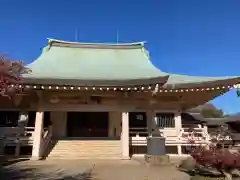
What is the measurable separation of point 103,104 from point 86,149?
2851mm

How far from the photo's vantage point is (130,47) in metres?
25.5

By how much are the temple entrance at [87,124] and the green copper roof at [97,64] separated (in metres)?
3.06

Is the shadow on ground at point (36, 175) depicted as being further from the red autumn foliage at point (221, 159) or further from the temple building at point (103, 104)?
the red autumn foliage at point (221, 159)

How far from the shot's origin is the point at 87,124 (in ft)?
61.9

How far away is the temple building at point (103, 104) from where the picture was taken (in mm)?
14492

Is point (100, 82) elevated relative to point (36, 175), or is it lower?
elevated

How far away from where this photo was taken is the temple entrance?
18703 mm

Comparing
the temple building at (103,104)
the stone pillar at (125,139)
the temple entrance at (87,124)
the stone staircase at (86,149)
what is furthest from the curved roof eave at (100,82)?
the temple entrance at (87,124)

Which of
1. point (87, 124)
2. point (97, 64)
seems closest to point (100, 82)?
point (87, 124)

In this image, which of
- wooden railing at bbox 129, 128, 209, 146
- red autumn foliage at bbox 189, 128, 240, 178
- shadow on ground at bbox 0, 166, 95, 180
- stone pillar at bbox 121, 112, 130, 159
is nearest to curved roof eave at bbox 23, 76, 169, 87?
stone pillar at bbox 121, 112, 130, 159

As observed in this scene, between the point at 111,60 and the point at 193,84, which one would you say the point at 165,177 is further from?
the point at 111,60

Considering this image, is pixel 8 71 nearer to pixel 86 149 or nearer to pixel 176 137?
pixel 86 149

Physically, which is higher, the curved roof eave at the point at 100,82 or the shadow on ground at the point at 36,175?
the curved roof eave at the point at 100,82

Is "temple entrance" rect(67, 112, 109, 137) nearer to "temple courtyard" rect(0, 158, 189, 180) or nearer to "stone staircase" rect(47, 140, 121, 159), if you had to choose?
"stone staircase" rect(47, 140, 121, 159)
